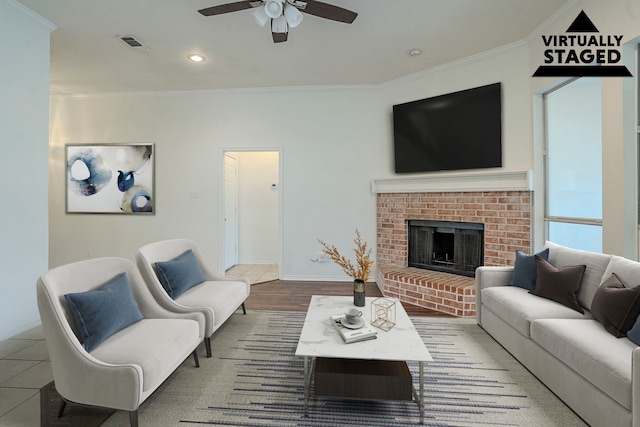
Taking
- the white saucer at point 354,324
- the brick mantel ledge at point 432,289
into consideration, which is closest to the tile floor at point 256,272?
the brick mantel ledge at point 432,289

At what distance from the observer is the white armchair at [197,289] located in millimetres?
2371

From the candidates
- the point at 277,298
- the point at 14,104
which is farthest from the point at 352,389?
the point at 14,104

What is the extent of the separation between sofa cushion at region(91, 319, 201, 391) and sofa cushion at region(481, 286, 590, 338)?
7.61ft

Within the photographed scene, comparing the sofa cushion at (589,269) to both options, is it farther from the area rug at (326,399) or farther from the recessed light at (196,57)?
the recessed light at (196,57)

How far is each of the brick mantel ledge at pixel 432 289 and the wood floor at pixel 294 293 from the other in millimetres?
102

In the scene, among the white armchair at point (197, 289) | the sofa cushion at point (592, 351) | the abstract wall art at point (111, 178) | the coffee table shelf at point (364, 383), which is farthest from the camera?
the abstract wall art at point (111, 178)

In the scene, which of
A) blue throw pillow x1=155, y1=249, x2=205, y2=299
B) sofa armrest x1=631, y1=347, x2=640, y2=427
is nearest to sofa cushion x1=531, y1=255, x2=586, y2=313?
sofa armrest x1=631, y1=347, x2=640, y2=427

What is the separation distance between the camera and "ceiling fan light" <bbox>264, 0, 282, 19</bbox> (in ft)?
6.77

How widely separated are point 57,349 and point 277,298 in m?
2.45

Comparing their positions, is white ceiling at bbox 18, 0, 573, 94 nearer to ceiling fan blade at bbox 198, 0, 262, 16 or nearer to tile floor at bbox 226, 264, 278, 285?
ceiling fan blade at bbox 198, 0, 262, 16

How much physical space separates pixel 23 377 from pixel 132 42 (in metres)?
3.27

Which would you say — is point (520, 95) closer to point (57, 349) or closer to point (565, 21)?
point (565, 21)

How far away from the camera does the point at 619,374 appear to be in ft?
4.74

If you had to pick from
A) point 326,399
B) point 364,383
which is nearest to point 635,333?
point 364,383
